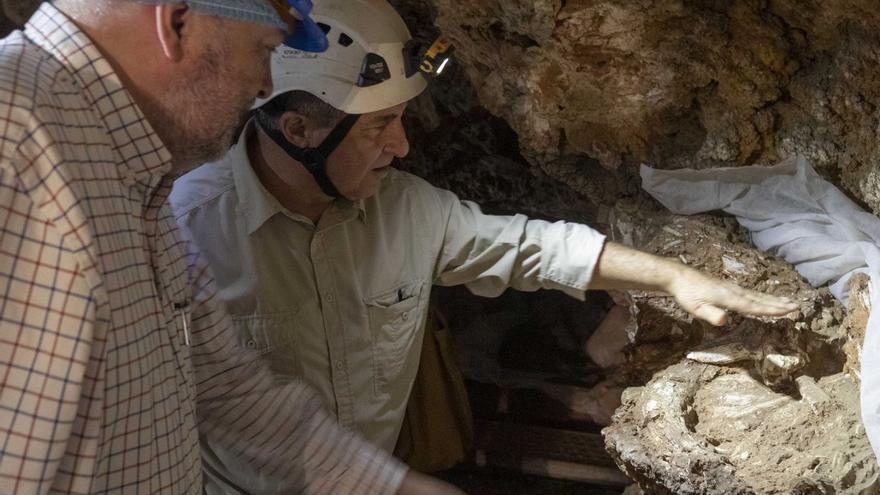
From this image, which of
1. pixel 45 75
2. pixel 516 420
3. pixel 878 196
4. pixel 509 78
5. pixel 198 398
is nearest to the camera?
pixel 45 75

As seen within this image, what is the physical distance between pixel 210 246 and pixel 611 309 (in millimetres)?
2524

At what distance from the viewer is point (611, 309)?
4.52 m

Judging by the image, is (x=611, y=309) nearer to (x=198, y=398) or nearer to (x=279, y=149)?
(x=279, y=149)

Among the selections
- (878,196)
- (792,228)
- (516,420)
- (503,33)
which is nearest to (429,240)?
(503,33)

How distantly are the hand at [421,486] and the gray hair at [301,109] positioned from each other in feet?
3.34

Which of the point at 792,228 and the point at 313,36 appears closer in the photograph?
the point at 313,36

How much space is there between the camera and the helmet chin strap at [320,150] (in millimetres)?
2504

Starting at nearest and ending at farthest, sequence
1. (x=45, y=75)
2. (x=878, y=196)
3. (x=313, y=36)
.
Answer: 1. (x=45, y=75)
2. (x=313, y=36)
3. (x=878, y=196)

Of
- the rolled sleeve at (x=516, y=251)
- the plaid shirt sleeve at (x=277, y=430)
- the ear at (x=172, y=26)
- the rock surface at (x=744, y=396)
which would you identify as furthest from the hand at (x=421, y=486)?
the ear at (x=172, y=26)

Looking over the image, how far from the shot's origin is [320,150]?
250 centimetres

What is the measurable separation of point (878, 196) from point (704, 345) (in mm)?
716

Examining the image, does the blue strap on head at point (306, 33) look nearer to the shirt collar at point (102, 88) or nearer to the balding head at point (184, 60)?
the balding head at point (184, 60)

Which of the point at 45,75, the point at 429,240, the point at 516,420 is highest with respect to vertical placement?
the point at 45,75

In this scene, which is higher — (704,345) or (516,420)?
(704,345)
